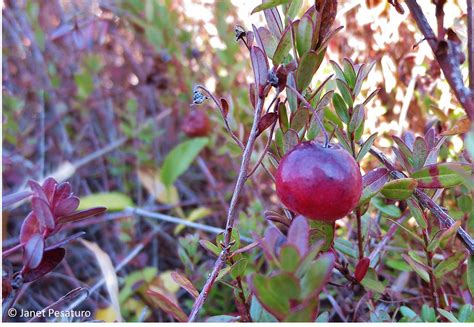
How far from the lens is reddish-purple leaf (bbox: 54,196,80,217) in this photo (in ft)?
2.30

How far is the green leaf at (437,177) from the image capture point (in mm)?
684

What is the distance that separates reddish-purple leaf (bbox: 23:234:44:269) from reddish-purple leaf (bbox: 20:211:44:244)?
31 millimetres

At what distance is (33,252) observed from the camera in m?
0.68

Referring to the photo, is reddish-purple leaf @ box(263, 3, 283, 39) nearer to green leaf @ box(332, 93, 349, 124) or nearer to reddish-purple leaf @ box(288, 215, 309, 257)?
green leaf @ box(332, 93, 349, 124)

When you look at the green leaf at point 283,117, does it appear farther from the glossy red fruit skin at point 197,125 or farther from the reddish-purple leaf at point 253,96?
the glossy red fruit skin at point 197,125

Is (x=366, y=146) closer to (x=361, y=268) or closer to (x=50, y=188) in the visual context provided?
(x=361, y=268)

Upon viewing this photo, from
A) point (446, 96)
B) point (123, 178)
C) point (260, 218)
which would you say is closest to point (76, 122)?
point (123, 178)

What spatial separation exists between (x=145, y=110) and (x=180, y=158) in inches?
22.8

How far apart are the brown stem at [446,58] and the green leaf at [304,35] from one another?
0.21m

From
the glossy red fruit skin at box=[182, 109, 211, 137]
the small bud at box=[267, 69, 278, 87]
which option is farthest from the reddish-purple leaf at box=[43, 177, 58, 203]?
the glossy red fruit skin at box=[182, 109, 211, 137]

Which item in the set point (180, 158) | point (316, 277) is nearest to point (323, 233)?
point (316, 277)

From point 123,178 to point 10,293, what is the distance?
132 cm

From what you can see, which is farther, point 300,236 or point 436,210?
point 436,210

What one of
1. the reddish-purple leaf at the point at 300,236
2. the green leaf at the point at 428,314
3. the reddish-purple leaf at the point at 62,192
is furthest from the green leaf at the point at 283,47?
the green leaf at the point at 428,314
